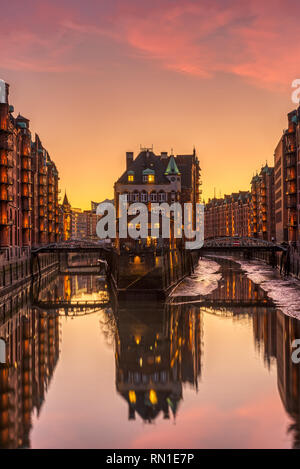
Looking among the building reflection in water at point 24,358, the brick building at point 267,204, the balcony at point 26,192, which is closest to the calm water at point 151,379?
the building reflection in water at point 24,358

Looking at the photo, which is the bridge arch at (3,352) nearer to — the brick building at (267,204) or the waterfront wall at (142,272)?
the waterfront wall at (142,272)

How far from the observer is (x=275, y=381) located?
25422 mm

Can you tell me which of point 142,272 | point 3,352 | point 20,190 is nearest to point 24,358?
point 3,352

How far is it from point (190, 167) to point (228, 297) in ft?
160

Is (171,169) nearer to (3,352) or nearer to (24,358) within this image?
(3,352)

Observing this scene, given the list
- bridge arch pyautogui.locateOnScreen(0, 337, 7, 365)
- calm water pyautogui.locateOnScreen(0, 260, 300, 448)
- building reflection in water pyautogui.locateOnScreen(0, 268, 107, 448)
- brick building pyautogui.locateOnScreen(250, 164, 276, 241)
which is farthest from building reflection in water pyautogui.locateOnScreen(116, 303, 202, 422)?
brick building pyautogui.locateOnScreen(250, 164, 276, 241)

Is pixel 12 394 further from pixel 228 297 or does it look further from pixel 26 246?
pixel 26 246

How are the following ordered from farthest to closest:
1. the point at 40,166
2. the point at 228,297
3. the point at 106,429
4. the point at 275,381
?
the point at 40,166, the point at 228,297, the point at 275,381, the point at 106,429

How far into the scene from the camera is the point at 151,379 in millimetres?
26562

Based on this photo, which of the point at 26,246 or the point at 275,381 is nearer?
the point at 275,381

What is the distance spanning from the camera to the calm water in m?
19.2

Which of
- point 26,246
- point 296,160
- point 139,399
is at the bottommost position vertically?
point 139,399

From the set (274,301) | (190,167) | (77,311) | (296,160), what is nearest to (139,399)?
(77,311)

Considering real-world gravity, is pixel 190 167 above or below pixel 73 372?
above
